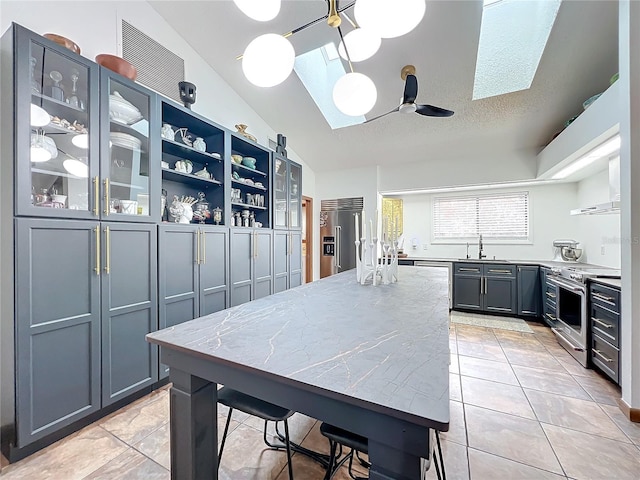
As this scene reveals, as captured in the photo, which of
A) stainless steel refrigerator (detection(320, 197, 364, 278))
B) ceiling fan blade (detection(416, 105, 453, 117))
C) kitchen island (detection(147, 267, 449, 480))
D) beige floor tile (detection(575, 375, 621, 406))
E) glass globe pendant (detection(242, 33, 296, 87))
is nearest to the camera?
kitchen island (detection(147, 267, 449, 480))

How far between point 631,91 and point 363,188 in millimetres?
3475

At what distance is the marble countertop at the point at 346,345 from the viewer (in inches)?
25.0

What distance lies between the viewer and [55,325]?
60.2 inches

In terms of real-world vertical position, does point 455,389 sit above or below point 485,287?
below

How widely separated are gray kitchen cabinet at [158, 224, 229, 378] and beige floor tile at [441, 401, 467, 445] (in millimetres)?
2122

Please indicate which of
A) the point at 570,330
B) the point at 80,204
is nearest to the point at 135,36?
the point at 80,204

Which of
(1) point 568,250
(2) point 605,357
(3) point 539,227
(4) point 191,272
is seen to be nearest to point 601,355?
(2) point 605,357

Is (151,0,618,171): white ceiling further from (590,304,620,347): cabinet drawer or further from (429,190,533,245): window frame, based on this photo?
(590,304,620,347): cabinet drawer

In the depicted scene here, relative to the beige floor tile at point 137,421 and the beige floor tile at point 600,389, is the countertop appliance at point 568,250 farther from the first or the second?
the beige floor tile at point 137,421

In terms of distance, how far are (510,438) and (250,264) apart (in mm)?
2647

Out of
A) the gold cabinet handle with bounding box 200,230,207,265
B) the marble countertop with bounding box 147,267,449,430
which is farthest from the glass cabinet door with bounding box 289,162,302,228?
the marble countertop with bounding box 147,267,449,430

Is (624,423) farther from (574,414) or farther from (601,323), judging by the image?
(601,323)

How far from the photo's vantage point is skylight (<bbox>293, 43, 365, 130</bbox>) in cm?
335

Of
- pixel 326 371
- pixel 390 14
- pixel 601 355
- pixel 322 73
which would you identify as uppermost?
pixel 322 73
